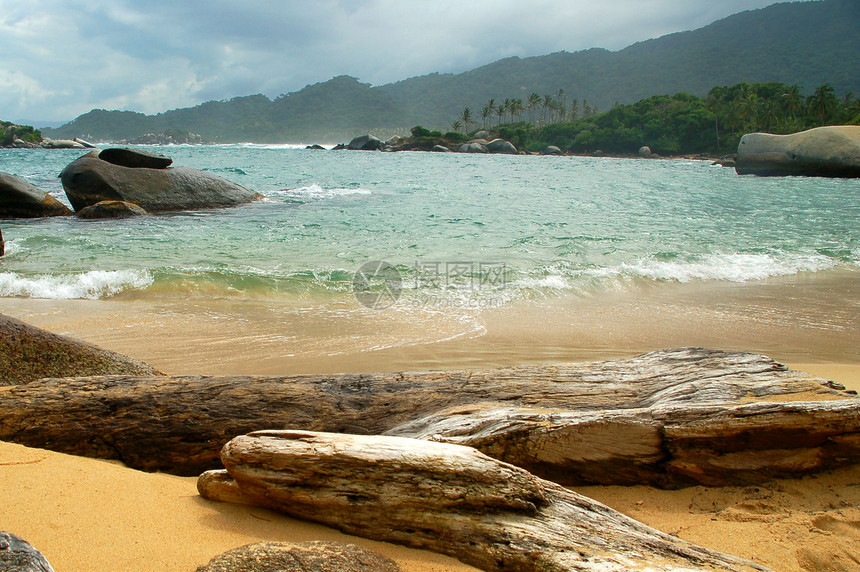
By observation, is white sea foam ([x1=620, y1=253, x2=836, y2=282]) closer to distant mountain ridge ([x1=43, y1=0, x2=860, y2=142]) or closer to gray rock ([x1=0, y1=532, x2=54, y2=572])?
gray rock ([x1=0, y1=532, x2=54, y2=572])

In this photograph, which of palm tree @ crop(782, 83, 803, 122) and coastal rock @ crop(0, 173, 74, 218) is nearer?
coastal rock @ crop(0, 173, 74, 218)

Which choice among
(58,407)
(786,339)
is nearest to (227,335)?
(58,407)

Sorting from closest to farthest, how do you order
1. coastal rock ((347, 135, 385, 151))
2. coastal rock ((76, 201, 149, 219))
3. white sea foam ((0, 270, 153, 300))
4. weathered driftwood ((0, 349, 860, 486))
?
weathered driftwood ((0, 349, 860, 486))
white sea foam ((0, 270, 153, 300))
coastal rock ((76, 201, 149, 219))
coastal rock ((347, 135, 385, 151))

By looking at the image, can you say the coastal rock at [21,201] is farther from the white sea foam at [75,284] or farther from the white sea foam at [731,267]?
the white sea foam at [731,267]

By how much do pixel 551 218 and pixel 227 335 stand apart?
35.2 ft

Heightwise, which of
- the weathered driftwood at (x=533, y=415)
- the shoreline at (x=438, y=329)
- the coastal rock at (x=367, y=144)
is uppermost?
the coastal rock at (x=367, y=144)

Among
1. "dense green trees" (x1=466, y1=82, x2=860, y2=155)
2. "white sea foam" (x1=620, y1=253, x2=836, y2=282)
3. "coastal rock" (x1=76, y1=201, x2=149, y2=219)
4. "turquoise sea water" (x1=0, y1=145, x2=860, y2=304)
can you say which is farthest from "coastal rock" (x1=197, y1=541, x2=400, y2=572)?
"dense green trees" (x1=466, y1=82, x2=860, y2=155)

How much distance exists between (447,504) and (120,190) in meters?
15.4

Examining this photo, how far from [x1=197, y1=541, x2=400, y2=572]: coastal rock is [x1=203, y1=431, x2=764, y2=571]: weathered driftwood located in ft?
0.44

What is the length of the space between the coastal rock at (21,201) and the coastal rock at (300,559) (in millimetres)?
15306

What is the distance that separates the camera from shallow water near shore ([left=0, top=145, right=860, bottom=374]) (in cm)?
514

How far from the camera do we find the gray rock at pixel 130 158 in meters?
15.2

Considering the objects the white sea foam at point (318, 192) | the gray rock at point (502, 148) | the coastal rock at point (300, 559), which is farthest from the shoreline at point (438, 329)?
the gray rock at point (502, 148)

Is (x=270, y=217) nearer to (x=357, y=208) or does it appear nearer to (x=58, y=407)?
(x=357, y=208)
